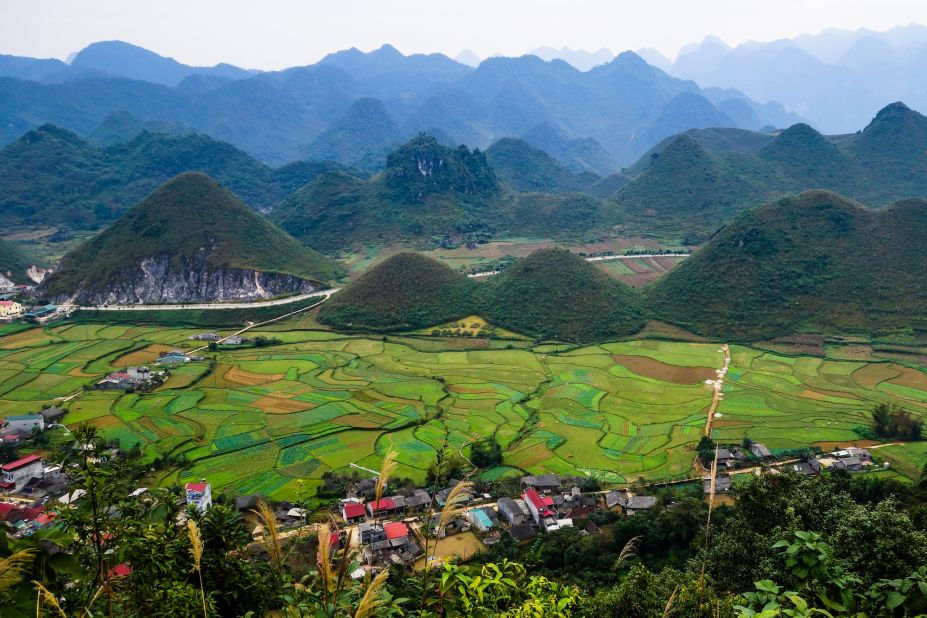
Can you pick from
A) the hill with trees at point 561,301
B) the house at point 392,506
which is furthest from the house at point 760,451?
the hill with trees at point 561,301

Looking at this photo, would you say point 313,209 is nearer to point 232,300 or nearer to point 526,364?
point 232,300

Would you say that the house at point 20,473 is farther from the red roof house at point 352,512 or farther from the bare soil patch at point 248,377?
the red roof house at point 352,512

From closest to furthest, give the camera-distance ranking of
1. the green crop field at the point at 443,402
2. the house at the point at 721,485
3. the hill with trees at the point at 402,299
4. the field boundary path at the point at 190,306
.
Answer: the house at the point at 721,485 < the green crop field at the point at 443,402 < the hill with trees at the point at 402,299 < the field boundary path at the point at 190,306

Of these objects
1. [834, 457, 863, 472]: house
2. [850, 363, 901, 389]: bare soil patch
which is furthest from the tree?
[850, 363, 901, 389]: bare soil patch

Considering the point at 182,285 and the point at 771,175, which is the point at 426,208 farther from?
the point at 771,175

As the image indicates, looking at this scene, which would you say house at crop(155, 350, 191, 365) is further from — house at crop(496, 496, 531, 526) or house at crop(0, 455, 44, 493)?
house at crop(496, 496, 531, 526)

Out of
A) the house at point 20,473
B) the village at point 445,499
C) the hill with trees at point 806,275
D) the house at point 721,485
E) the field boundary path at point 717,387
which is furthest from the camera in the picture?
the hill with trees at point 806,275

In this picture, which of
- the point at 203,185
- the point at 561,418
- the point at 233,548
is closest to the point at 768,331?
the point at 561,418

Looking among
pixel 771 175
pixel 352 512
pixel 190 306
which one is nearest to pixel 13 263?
pixel 190 306
